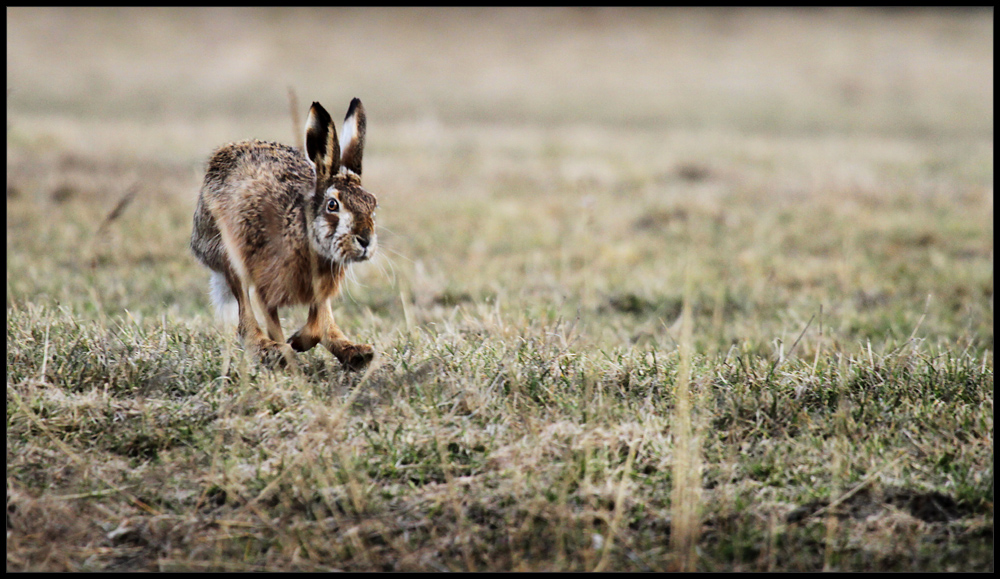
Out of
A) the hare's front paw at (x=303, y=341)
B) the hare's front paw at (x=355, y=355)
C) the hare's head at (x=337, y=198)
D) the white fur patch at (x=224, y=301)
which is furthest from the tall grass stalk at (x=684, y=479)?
the white fur patch at (x=224, y=301)

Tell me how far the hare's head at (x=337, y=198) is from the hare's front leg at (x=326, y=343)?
0.95 feet

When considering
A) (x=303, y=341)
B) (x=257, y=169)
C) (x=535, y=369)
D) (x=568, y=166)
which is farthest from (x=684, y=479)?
(x=568, y=166)

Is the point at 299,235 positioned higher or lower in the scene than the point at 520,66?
lower

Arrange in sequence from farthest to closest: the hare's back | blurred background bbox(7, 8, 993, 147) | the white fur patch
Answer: blurred background bbox(7, 8, 993, 147)
the white fur patch
the hare's back

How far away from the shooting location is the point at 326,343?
12.1ft

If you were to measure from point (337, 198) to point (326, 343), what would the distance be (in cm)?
65

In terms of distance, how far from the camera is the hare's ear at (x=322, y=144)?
3432mm

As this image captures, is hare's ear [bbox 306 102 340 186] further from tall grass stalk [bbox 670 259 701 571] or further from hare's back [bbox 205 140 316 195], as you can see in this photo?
tall grass stalk [bbox 670 259 701 571]

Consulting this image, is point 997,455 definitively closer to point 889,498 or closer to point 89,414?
point 889,498

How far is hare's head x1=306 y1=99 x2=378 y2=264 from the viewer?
11.3 feet

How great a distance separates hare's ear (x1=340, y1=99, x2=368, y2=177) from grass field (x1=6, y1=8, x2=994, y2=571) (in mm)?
872

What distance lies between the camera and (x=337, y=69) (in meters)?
31.7

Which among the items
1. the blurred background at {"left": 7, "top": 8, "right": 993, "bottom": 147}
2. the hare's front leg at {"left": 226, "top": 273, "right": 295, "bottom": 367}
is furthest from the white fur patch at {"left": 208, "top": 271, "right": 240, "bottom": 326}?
the blurred background at {"left": 7, "top": 8, "right": 993, "bottom": 147}

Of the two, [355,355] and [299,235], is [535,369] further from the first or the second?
[299,235]
